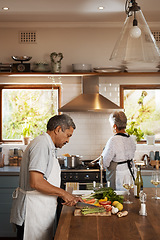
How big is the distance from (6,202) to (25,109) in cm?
157

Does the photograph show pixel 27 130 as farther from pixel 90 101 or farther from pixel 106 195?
pixel 106 195

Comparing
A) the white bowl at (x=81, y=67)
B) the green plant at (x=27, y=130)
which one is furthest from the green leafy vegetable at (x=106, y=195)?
the green plant at (x=27, y=130)

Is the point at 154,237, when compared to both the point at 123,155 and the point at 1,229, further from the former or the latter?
the point at 1,229

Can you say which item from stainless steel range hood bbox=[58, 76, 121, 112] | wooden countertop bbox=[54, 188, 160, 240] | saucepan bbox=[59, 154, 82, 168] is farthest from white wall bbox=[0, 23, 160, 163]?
wooden countertop bbox=[54, 188, 160, 240]

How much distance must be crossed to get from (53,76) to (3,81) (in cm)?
78

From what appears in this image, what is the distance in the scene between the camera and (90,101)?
574cm

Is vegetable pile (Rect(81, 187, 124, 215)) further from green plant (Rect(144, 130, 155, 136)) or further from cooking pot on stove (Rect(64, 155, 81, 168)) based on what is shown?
green plant (Rect(144, 130, 155, 136))

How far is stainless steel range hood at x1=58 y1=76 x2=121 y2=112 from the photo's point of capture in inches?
219

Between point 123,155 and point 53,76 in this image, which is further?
point 53,76

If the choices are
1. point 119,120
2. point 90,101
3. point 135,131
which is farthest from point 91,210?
point 135,131

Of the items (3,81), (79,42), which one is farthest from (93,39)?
(3,81)

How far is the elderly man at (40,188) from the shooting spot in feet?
9.21

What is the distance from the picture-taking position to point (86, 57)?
19.8 feet

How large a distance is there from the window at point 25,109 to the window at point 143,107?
1132 mm
